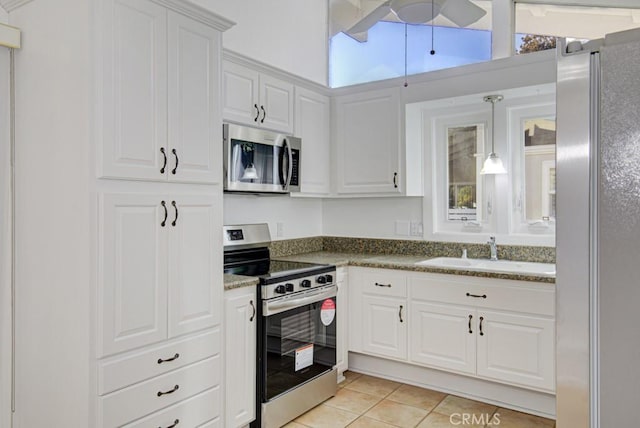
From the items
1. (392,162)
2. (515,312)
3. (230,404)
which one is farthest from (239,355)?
(392,162)

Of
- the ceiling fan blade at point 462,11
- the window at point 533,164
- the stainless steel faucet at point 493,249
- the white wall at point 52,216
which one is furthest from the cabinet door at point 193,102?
the window at point 533,164

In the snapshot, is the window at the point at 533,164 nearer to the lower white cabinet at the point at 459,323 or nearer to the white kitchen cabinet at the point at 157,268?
Result: the lower white cabinet at the point at 459,323

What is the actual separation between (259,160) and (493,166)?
5.57 feet

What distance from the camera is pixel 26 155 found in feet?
6.67

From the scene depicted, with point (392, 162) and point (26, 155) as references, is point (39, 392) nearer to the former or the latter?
point (26, 155)

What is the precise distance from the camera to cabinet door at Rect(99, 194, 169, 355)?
182 cm

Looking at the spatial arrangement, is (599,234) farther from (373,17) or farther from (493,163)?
(493,163)

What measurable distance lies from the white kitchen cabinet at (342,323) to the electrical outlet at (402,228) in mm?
705

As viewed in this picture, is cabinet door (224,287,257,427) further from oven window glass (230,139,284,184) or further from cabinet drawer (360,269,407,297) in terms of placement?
cabinet drawer (360,269,407,297)

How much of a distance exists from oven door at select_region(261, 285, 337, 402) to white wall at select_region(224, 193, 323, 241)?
0.84 m

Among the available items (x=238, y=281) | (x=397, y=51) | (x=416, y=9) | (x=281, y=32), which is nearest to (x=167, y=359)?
(x=238, y=281)

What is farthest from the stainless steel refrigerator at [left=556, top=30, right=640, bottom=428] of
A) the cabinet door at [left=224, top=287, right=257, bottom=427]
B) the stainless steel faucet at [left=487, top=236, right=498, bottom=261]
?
the stainless steel faucet at [left=487, top=236, right=498, bottom=261]

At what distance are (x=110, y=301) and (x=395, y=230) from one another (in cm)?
252

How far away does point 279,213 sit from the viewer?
3.72 metres
